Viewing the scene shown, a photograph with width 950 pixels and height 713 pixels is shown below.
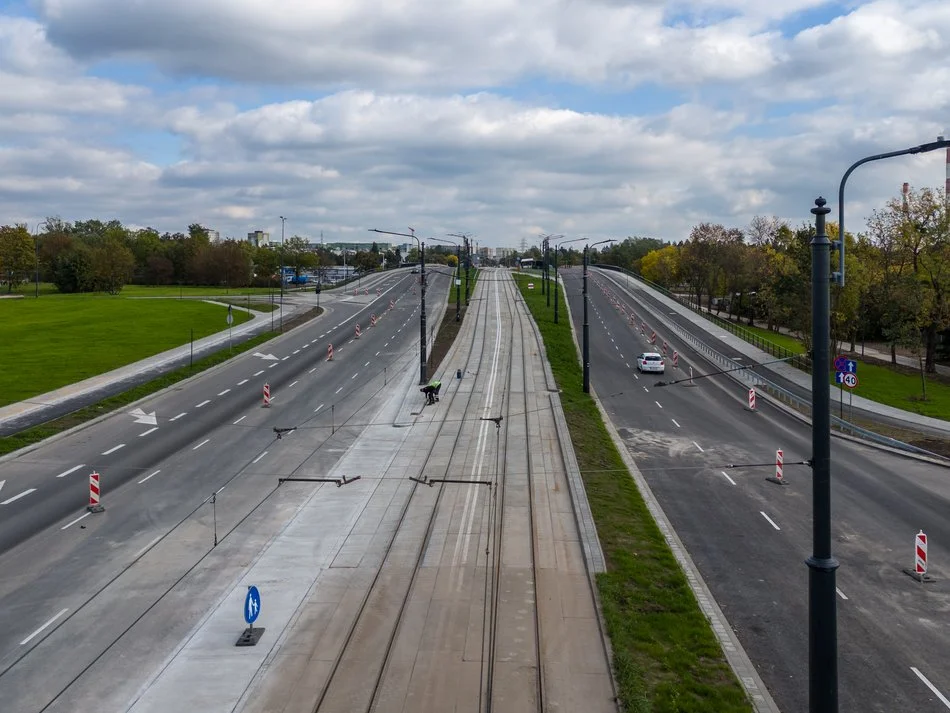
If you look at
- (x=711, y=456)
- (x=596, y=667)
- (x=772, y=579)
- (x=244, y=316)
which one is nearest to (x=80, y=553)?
(x=596, y=667)

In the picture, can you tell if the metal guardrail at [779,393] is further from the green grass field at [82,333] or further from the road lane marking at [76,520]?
the green grass field at [82,333]

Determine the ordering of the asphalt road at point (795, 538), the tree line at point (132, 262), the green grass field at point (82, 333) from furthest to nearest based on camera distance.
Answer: the tree line at point (132, 262)
the green grass field at point (82, 333)
the asphalt road at point (795, 538)

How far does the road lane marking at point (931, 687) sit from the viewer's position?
1229 cm

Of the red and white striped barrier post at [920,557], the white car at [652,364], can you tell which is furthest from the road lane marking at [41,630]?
the white car at [652,364]

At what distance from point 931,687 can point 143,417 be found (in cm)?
3077

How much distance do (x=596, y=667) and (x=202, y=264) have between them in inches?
5023

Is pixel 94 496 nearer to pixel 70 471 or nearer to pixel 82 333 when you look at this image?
pixel 70 471

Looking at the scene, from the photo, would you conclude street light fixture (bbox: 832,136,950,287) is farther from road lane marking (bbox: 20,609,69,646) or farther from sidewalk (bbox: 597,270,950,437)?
sidewalk (bbox: 597,270,950,437)

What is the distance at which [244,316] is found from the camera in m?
74.1

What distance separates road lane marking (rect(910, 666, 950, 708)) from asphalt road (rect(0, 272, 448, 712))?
12908 millimetres

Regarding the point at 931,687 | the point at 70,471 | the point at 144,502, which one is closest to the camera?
the point at 931,687

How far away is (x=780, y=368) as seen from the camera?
53688 millimetres

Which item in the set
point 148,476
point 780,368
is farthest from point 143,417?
point 780,368

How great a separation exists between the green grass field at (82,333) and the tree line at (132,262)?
15513 millimetres
